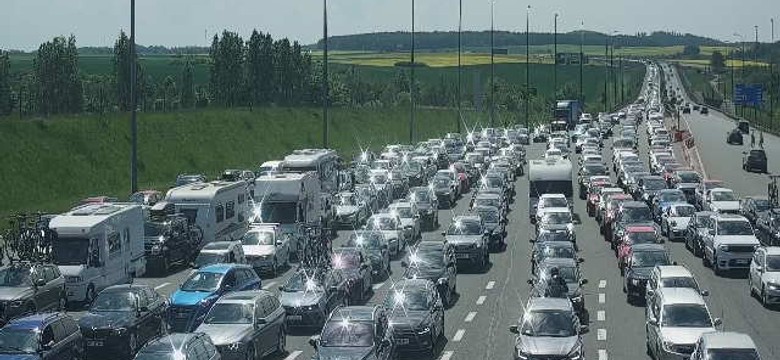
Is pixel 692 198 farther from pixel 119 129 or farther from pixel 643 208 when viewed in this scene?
pixel 119 129

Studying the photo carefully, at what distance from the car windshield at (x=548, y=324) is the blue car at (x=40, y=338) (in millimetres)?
10667

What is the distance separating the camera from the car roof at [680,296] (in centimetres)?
2767

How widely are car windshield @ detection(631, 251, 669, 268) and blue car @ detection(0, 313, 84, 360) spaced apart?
18487 mm

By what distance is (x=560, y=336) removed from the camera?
26.4m

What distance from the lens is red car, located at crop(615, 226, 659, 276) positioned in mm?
41219

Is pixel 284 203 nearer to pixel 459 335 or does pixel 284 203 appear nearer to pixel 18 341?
pixel 459 335

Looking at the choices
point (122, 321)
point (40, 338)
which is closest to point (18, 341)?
point (40, 338)

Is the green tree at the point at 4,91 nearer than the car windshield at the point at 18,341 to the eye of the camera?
No

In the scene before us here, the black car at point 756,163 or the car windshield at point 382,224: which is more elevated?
the black car at point 756,163

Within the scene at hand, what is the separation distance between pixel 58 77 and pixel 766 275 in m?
90.8

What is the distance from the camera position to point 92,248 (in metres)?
36.3

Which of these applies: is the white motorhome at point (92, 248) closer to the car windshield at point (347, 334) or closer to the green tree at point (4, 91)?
the car windshield at point (347, 334)

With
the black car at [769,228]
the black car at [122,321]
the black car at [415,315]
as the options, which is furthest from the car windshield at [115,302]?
the black car at [769,228]

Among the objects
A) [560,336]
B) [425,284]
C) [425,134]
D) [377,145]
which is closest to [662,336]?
[560,336]
